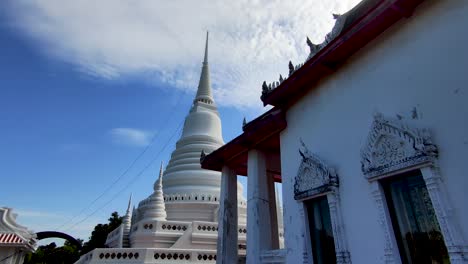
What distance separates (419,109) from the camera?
4289mm

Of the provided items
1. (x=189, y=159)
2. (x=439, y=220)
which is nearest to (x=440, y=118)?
(x=439, y=220)

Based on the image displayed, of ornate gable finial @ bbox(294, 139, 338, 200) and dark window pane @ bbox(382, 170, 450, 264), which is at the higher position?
ornate gable finial @ bbox(294, 139, 338, 200)

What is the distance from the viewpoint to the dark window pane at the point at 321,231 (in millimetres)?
5434

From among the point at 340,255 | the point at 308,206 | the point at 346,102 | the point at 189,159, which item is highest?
the point at 189,159

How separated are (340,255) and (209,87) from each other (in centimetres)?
2329

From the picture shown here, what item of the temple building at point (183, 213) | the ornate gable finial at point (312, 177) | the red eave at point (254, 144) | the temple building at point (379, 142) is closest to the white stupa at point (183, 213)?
the temple building at point (183, 213)

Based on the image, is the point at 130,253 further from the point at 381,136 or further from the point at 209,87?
the point at 209,87

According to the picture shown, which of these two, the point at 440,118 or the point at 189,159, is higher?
the point at 189,159

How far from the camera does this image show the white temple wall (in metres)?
3.88

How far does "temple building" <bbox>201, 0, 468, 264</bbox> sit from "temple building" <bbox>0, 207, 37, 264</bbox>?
41.2 feet

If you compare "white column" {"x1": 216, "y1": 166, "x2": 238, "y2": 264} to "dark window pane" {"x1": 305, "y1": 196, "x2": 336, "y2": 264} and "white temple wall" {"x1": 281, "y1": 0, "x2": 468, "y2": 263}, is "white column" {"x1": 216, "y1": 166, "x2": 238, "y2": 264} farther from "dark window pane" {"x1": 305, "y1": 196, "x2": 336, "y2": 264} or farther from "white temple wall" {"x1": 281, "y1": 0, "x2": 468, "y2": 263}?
"dark window pane" {"x1": 305, "y1": 196, "x2": 336, "y2": 264}

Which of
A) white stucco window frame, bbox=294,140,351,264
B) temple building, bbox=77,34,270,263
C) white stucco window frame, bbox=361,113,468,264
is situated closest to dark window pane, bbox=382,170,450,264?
white stucco window frame, bbox=361,113,468,264

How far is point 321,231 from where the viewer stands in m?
5.68

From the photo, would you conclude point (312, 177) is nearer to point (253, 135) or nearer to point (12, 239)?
point (253, 135)
